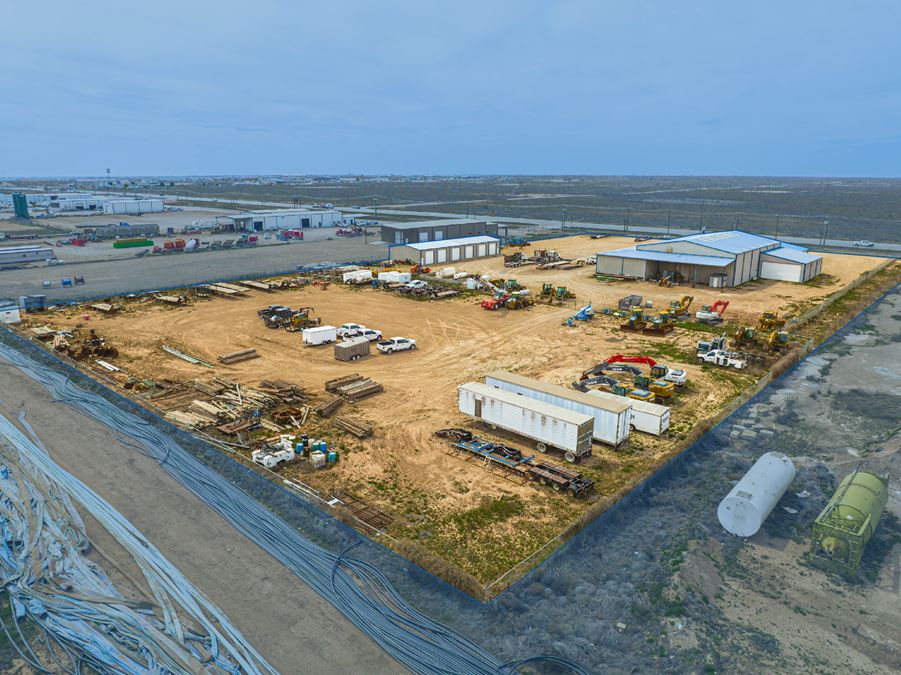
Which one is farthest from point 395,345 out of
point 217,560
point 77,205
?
point 77,205

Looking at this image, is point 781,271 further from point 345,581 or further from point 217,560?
point 217,560

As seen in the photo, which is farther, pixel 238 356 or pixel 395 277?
pixel 395 277

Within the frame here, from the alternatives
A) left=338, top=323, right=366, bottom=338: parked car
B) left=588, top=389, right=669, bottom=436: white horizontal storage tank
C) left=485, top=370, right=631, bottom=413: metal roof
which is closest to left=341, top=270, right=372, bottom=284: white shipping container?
left=338, top=323, right=366, bottom=338: parked car

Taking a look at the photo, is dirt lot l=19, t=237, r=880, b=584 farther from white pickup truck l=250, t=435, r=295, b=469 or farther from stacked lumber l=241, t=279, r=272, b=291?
stacked lumber l=241, t=279, r=272, b=291

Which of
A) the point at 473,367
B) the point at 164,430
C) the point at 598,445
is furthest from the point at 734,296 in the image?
the point at 164,430

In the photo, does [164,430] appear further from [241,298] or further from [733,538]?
[241,298]

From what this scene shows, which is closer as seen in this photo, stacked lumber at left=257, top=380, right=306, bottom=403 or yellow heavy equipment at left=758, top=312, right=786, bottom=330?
stacked lumber at left=257, top=380, right=306, bottom=403
